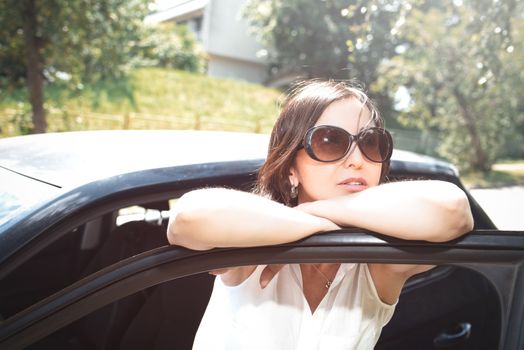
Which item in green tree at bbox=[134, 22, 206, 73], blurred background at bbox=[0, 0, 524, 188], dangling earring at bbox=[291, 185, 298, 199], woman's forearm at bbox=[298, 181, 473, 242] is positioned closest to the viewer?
woman's forearm at bbox=[298, 181, 473, 242]

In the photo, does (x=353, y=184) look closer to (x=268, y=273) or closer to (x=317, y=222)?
(x=317, y=222)

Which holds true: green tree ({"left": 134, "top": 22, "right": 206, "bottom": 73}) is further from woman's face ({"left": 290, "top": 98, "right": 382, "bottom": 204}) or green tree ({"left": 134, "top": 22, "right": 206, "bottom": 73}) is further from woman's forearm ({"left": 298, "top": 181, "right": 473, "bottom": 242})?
woman's forearm ({"left": 298, "top": 181, "right": 473, "bottom": 242})

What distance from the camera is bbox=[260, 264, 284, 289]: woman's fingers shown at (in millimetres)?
1104

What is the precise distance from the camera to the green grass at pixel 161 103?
1095 cm

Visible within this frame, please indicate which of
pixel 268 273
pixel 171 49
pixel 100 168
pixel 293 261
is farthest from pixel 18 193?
pixel 171 49

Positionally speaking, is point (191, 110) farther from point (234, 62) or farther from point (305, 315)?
point (305, 315)

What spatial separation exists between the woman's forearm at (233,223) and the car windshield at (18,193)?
23.5 inches

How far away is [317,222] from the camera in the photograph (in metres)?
0.96

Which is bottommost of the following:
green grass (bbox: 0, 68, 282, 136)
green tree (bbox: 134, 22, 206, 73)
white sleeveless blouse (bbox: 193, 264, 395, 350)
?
green grass (bbox: 0, 68, 282, 136)

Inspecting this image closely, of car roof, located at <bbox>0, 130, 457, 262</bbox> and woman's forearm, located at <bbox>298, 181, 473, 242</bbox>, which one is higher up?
woman's forearm, located at <bbox>298, 181, 473, 242</bbox>

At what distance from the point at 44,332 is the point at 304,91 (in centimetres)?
87

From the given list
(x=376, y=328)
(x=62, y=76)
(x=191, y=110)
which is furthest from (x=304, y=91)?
(x=191, y=110)

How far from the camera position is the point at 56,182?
1.39 metres

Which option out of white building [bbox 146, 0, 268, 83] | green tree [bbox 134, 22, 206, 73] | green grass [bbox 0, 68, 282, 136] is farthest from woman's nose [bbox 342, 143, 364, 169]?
white building [bbox 146, 0, 268, 83]
